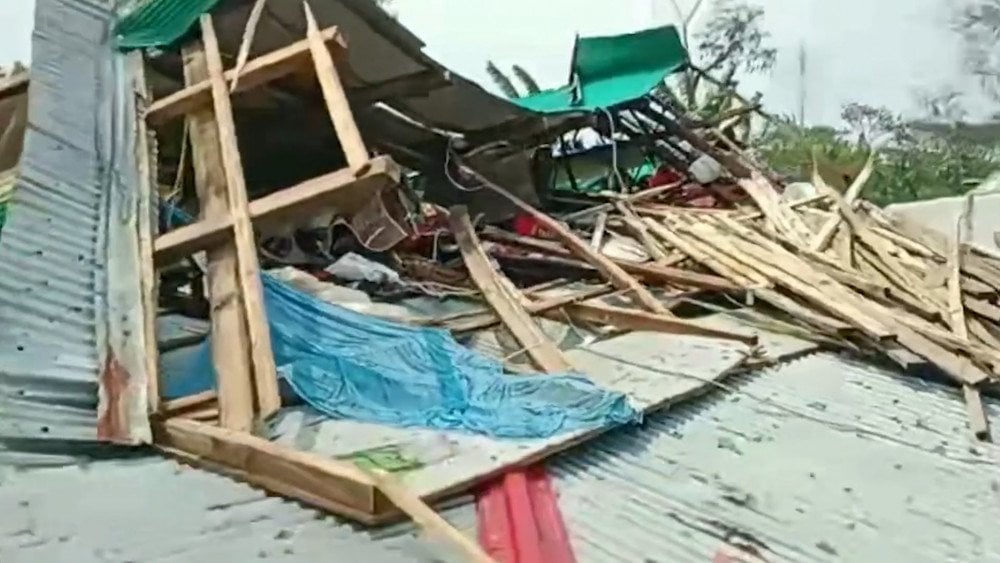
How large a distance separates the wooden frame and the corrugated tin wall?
0.30 ft

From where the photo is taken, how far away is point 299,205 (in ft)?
11.3

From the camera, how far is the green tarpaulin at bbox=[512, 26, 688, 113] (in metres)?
7.48

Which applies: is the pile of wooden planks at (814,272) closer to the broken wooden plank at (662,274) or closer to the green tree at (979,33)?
the broken wooden plank at (662,274)

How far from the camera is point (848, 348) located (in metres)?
4.49

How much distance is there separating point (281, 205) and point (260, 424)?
2.69 ft

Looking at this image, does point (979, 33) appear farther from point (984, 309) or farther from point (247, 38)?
point (247, 38)

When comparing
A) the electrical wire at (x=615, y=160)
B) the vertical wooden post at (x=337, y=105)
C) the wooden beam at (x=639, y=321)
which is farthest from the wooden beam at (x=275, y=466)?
the electrical wire at (x=615, y=160)

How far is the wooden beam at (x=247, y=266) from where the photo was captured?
10.2 ft

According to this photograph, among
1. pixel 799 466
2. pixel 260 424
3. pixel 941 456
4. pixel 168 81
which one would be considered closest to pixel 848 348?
pixel 941 456

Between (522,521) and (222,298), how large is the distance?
4.35 feet

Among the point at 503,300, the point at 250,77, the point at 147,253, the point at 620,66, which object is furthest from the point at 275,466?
the point at 620,66

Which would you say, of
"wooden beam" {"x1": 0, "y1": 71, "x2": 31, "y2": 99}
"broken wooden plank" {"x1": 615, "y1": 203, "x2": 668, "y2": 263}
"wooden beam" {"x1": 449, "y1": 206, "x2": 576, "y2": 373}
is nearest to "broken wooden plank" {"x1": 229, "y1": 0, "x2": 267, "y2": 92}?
"wooden beam" {"x1": 0, "y1": 71, "x2": 31, "y2": 99}

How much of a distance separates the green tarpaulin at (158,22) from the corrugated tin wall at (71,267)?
0.10 meters

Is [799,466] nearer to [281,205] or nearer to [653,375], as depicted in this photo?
[653,375]
